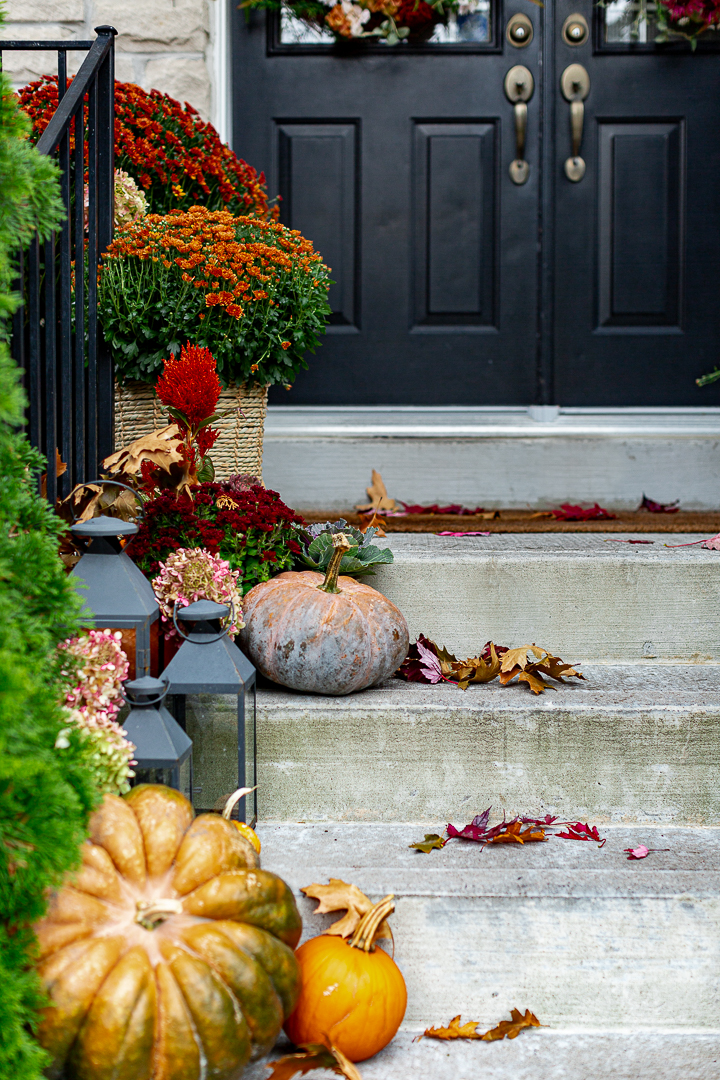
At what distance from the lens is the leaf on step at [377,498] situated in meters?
2.88

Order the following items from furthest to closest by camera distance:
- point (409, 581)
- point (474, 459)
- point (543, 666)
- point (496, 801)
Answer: point (474, 459), point (409, 581), point (543, 666), point (496, 801)

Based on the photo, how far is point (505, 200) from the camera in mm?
3301

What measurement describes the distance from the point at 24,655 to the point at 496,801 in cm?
98

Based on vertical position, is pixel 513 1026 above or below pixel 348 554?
below

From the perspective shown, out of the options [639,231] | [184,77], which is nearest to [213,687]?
[184,77]

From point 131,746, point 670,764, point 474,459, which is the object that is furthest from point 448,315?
point 131,746

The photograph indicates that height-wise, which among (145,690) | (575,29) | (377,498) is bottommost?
(145,690)

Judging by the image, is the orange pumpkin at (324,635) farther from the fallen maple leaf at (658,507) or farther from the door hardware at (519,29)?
the door hardware at (519,29)

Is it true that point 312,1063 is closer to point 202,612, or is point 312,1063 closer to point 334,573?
point 202,612

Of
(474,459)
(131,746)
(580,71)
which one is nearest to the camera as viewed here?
(131,746)

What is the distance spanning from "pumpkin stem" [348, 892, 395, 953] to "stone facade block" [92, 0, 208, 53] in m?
2.83

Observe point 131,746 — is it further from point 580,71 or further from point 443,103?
point 580,71

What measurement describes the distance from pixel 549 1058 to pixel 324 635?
787 mm

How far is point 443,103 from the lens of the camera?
10.7 ft
